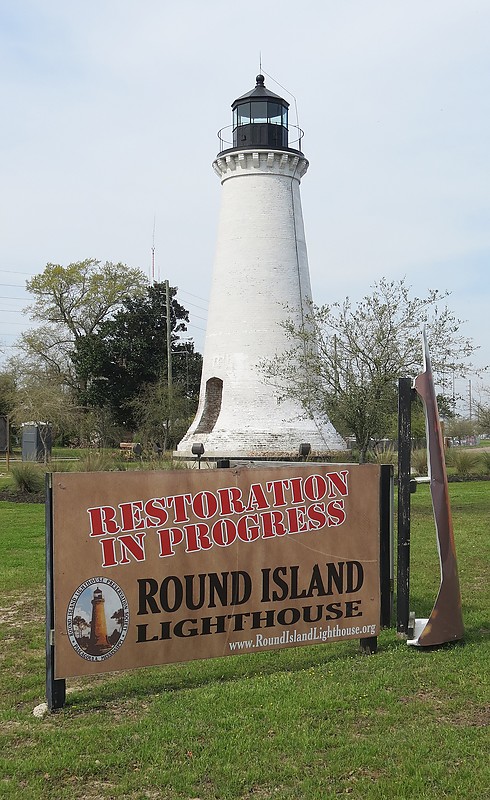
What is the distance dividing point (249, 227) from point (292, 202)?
1.70 m

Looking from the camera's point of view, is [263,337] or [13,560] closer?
[13,560]

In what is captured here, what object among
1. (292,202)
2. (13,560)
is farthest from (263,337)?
(13,560)

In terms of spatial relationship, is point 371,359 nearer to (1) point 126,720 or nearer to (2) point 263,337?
(2) point 263,337

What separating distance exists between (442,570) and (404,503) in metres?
0.65

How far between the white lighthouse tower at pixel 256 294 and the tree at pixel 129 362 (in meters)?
15.2

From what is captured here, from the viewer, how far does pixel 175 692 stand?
5766 mm

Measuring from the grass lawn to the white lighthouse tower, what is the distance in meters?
17.3

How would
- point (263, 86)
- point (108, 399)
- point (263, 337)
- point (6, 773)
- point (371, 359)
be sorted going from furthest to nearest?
point (108, 399) < point (263, 86) < point (263, 337) < point (371, 359) < point (6, 773)

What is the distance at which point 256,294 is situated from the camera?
2494cm

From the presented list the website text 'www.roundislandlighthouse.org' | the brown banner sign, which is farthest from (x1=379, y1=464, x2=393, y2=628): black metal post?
the website text 'www.roundislandlighthouse.org'

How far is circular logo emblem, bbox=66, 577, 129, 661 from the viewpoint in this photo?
5531mm

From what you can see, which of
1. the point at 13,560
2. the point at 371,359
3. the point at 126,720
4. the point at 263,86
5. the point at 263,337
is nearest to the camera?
the point at 126,720

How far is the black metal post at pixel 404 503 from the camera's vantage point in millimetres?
6875

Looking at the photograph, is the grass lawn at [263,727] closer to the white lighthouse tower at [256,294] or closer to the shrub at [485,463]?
the white lighthouse tower at [256,294]
